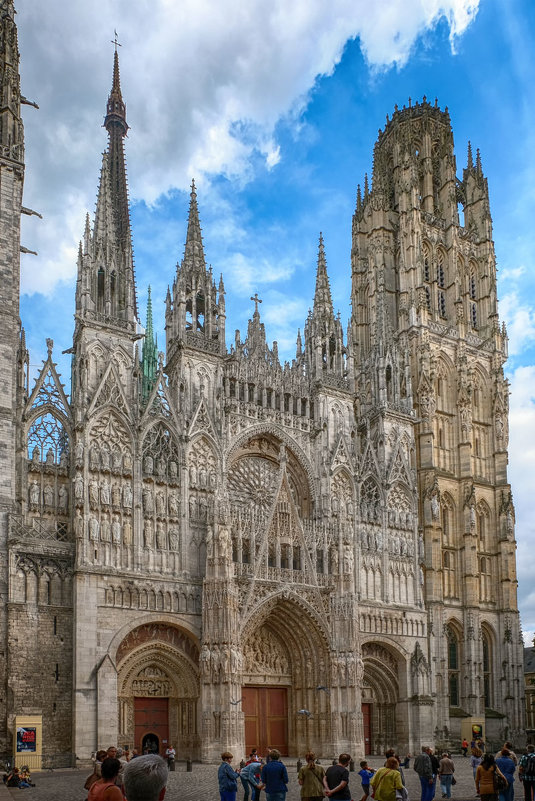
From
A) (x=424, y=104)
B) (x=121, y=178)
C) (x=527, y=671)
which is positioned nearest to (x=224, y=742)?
(x=121, y=178)

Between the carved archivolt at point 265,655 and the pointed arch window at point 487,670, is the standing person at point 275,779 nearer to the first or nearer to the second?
the carved archivolt at point 265,655

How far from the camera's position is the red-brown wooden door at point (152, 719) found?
121 ft

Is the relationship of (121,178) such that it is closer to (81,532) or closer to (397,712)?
(81,532)

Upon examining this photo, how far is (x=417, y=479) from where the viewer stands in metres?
50.7

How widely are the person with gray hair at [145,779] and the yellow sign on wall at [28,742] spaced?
28.6 m

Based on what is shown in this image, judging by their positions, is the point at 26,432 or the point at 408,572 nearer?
the point at 26,432

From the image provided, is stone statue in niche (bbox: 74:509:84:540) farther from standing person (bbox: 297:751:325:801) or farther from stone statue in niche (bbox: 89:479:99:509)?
standing person (bbox: 297:751:325:801)

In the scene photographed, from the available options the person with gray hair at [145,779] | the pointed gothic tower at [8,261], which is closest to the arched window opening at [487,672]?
the pointed gothic tower at [8,261]

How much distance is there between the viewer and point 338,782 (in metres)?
13.8

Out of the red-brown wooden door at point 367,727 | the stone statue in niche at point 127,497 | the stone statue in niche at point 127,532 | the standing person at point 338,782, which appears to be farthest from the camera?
the red-brown wooden door at point 367,727

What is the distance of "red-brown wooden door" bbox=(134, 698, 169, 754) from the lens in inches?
1447

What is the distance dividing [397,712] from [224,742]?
486 inches

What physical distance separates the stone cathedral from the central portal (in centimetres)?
10

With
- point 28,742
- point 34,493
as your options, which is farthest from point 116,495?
point 28,742
